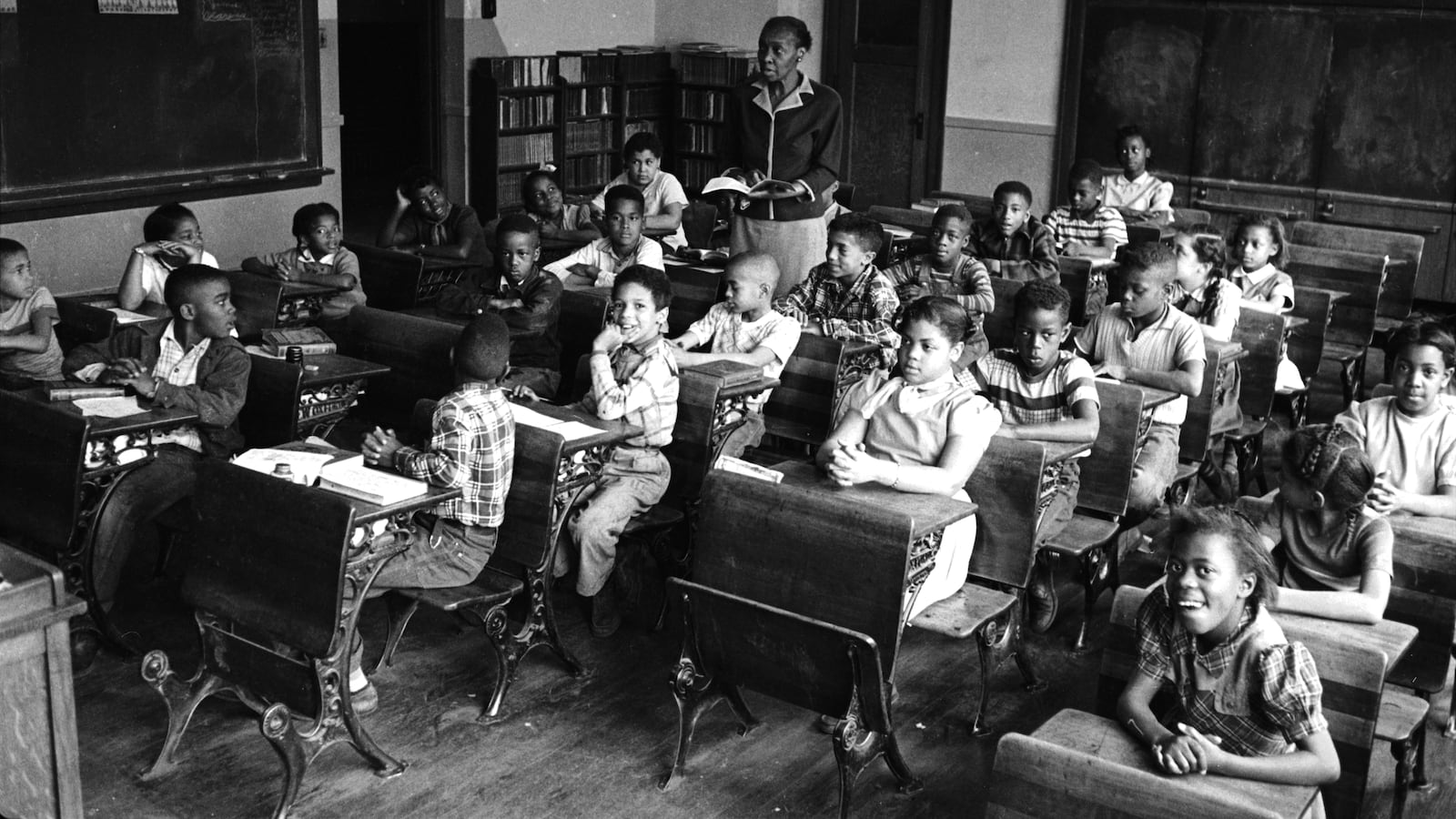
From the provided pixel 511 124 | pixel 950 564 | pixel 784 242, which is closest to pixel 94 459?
pixel 950 564

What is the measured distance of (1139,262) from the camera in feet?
16.3

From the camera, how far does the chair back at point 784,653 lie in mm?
3182

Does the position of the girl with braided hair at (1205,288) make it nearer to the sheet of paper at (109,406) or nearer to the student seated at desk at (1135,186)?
the student seated at desk at (1135,186)

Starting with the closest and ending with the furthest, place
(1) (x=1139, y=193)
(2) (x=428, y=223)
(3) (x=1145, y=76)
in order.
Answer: (2) (x=428, y=223)
(1) (x=1139, y=193)
(3) (x=1145, y=76)

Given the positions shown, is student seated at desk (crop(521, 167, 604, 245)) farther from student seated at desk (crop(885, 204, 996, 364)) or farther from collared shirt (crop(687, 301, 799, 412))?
collared shirt (crop(687, 301, 799, 412))

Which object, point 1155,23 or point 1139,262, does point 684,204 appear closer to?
point 1139,262

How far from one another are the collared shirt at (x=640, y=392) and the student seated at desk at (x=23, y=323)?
1.99 meters

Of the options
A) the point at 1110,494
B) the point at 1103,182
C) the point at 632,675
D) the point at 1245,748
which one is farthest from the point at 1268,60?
the point at 1245,748

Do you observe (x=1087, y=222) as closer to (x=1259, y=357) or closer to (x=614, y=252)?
(x=1259, y=357)

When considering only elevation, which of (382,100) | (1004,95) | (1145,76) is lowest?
(382,100)

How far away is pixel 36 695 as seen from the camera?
278 cm

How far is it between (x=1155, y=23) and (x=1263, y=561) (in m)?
7.96

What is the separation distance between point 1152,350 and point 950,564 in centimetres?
158

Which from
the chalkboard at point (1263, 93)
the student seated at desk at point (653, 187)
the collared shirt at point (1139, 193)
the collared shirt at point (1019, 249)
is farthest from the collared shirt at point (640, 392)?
the chalkboard at point (1263, 93)
